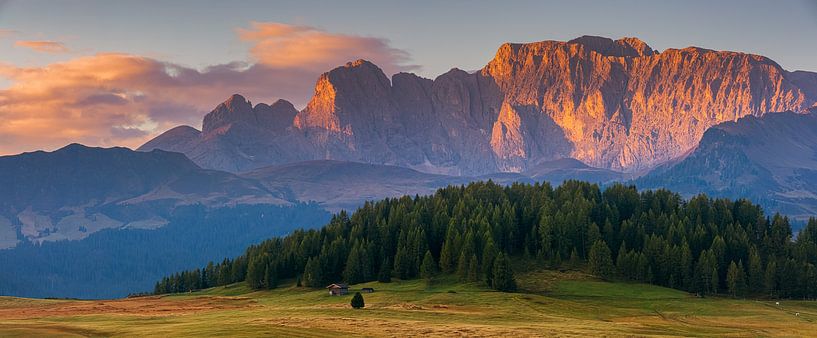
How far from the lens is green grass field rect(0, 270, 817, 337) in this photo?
337ft

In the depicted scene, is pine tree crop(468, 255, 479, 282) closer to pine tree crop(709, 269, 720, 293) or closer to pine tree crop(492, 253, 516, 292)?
pine tree crop(492, 253, 516, 292)

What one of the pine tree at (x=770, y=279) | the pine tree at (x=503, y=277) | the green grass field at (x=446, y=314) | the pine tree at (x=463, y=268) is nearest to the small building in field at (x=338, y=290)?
the green grass field at (x=446, y=314)

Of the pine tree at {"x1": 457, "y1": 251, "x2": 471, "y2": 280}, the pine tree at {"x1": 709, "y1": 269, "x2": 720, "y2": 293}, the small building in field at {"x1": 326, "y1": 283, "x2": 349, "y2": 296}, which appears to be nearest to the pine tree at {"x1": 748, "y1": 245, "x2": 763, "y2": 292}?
the pine tree at {"x1": 709, "y1": 269, "x2": 720, "y2": 293}

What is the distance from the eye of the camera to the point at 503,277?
601 feet

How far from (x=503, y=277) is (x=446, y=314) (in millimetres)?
53713

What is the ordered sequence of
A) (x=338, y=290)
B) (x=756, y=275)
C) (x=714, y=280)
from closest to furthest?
1. (x=338, y=290)
2. (x=714, y=280)
3. (x=756, y=275)

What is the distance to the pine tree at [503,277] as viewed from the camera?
18250cm

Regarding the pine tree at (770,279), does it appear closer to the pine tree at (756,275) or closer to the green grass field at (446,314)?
the pine tree at (756,275)

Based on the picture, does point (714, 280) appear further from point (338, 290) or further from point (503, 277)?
point (338, 290)

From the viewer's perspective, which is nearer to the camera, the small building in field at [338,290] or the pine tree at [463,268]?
the small building in field at [338,290]

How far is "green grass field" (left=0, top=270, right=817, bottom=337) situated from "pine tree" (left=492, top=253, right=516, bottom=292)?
12.5 ft

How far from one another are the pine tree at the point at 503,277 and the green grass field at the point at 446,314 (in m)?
3.81

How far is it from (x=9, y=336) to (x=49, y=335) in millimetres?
4341

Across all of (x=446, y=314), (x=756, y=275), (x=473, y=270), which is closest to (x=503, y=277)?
(x=473, y=270)
